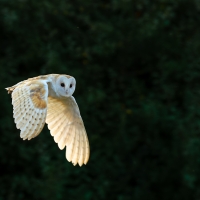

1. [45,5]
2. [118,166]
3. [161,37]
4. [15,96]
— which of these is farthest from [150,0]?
[15,96]

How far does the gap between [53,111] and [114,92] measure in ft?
10.9

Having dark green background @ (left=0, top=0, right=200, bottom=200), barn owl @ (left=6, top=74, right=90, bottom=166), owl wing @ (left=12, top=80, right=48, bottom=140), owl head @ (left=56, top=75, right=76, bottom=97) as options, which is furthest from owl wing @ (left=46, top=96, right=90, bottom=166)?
dark green background @ (left=0, top=0, right=200, bottom=200)

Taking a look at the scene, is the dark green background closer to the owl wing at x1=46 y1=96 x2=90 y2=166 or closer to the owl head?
the owl wing at x1=46 y1=96 x2=90 y2=166

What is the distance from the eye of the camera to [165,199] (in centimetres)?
825

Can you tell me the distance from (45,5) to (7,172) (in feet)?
5.06

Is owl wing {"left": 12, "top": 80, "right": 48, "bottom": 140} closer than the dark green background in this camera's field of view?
Yes

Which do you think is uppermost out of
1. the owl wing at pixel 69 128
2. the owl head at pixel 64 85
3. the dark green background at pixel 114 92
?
the owl head at pixel 64 85

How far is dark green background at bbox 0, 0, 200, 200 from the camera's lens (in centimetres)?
793

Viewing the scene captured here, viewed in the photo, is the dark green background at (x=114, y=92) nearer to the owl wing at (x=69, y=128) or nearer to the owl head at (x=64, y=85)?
the owl wing at (x=69, y=128)

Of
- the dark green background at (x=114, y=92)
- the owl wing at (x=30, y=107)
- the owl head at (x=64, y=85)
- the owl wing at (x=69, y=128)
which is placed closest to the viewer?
the owl wing at (x=30, y=107)

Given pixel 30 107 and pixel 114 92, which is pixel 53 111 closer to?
pixel 30 107

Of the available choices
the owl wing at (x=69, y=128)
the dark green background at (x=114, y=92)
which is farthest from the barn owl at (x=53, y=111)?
the dark green background at (x=114, y=92)

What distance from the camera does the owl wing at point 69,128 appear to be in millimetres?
5129

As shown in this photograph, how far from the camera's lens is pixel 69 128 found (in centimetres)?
523
